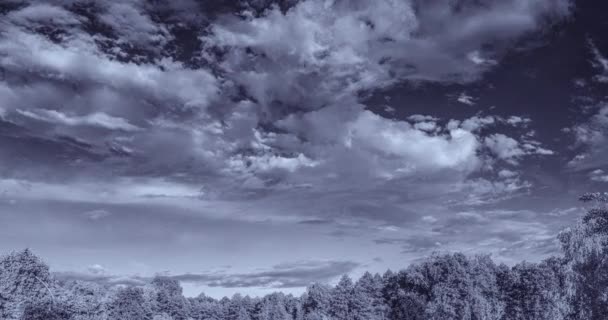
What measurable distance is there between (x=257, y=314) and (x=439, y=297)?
73.5m

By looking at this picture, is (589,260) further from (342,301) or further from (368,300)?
(342,301)

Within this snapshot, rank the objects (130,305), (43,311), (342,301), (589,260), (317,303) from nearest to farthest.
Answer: (43,311)
(589,260)
(130,305)
(342,301)
(317,303)

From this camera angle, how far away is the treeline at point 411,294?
2919cm

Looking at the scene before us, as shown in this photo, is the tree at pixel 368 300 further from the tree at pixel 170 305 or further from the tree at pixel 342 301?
the tree at pixel 170 305

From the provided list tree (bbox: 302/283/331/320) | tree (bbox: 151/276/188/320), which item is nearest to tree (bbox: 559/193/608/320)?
tree (bbox: 302/283/331/320)

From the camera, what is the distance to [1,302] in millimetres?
27984

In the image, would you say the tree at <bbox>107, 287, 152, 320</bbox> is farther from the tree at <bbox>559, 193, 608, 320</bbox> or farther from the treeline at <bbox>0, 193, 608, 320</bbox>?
the tree at <bbox>559, 193, 608, 320</bbox>

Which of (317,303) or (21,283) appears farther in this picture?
(317,303)

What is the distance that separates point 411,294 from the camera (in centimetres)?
9088

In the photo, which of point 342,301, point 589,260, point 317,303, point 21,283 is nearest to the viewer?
point 21,283

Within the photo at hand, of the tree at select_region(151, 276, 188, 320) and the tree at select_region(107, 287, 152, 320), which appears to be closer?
the tree at select_region(107, 287, 152, 320)

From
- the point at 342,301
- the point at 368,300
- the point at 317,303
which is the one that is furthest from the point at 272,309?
the point at 368,300

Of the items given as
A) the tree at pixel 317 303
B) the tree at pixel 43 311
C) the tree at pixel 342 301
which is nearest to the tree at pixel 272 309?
the tree at pixel 317 303

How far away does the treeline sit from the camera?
29188 mm
